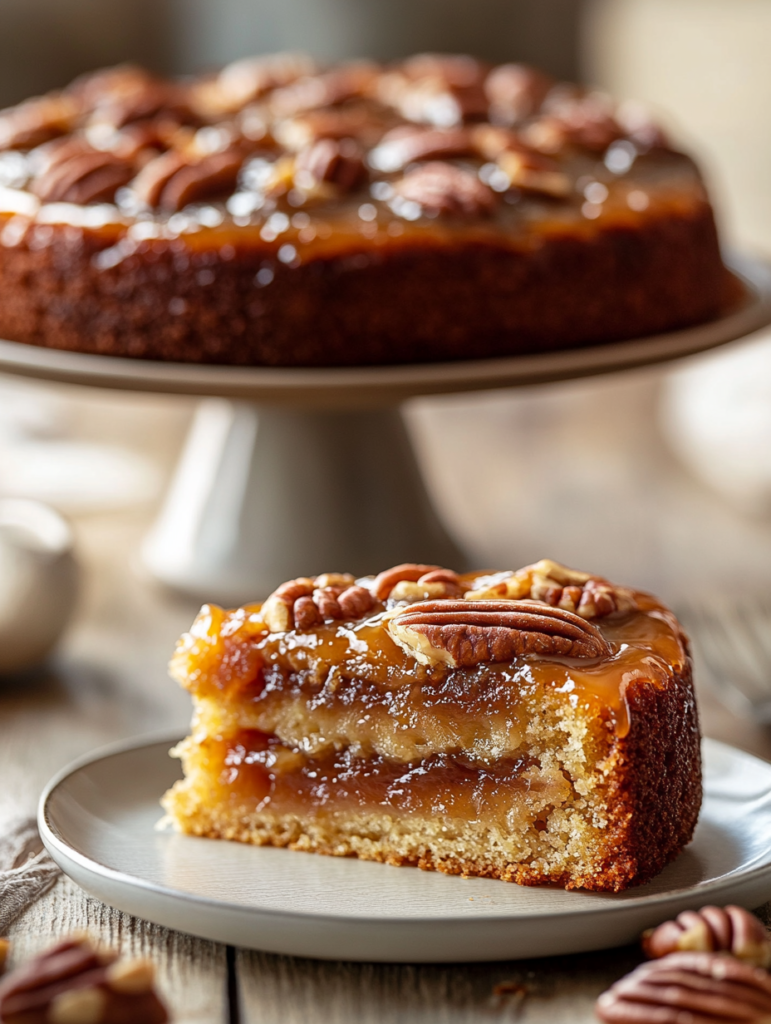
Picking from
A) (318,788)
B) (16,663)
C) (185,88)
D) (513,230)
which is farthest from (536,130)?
(318,788)

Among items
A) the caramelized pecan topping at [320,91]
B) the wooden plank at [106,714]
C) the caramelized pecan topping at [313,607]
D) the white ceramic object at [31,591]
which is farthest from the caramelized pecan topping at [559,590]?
the caramelized pecan topping at [320,91]

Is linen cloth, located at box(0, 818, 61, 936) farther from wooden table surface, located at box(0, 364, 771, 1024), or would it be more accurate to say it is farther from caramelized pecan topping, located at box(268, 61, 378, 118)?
caramelized pecan topping, located at box(268, 61, 378, 118)

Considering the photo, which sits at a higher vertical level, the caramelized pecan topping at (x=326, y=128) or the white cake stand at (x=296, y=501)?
the caramelized pecan topping at (x=326, y=128)

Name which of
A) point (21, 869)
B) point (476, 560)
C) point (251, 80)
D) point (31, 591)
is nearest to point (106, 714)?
point (31, 591)

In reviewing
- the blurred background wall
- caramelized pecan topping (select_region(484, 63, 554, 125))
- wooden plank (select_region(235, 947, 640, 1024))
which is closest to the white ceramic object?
wooden plank (select_region(235, 947, 640, 1024))

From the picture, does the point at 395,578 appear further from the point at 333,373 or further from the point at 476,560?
the point at 476,560

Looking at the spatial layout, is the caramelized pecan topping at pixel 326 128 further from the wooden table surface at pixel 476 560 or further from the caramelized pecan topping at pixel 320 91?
the wooden table surface at pixel 476 560

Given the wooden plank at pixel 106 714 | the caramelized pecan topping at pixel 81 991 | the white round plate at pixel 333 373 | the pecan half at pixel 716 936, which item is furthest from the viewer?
the white round plate at pixel 333 373
